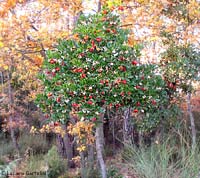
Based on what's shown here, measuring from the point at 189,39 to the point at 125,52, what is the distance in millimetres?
2146

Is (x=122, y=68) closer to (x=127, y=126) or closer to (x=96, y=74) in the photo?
(x=96, y=74)

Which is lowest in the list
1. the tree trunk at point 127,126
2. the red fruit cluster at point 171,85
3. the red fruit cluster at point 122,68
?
the tree trunk at point 127,126

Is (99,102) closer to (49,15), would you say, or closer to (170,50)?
(170,50)

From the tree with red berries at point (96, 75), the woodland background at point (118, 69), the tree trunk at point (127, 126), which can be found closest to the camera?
the tree with red berries at point (96, 75)

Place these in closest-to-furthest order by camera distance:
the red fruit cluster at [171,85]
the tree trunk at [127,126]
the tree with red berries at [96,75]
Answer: the tree with red berries at [96,75] < the red fruit cluster at [171,85] < the tree trunk at [127,126]

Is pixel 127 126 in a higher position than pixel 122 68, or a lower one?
lower

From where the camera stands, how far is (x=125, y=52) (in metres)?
3.34

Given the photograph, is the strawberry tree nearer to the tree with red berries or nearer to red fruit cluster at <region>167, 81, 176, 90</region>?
the tree with red berries

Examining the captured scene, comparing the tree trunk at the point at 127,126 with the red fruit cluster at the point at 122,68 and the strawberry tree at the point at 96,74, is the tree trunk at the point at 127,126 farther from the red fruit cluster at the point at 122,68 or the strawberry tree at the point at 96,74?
the red fruit cluster at the point at 122,68

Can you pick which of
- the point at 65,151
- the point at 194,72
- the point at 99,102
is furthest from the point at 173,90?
the point at 65,151

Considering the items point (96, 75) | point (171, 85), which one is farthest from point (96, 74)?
point (171, 85)

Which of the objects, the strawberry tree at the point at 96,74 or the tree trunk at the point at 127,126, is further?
the tree trunk at the point at 127,126

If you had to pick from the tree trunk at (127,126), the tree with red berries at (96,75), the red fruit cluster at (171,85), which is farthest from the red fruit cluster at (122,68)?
the tree trunk at (127,126)

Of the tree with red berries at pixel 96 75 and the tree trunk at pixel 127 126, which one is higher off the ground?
the tree with red berries at pixel 96 75
